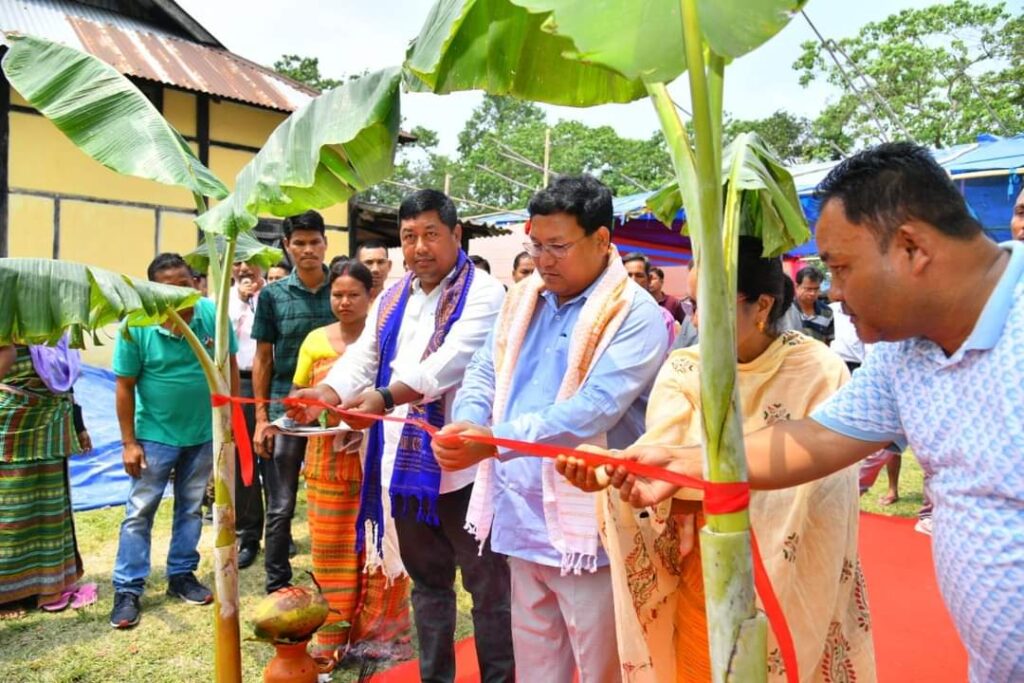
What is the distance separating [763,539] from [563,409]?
654 mm

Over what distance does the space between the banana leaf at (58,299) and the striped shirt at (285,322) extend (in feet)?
5.40

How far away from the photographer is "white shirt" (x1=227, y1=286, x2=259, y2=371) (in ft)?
17.3

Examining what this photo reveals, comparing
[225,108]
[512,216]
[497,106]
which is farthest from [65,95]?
[497,106]

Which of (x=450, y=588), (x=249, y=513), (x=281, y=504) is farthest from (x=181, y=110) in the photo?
(x=450, y=588)

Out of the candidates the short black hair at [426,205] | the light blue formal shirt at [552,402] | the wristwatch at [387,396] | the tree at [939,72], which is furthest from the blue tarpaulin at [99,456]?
the tree at [939,72]

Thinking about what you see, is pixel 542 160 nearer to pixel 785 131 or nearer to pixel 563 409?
pixel 785 131

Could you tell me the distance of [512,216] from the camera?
13547mm

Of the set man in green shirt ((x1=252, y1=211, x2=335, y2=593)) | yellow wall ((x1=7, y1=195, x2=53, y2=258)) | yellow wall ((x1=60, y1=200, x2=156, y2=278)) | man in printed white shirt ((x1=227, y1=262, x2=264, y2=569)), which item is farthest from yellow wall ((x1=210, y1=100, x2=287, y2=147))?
man in green shirt ((x1=252, y1=211, x2=335, y2=593))

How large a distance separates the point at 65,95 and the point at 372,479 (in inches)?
74.0

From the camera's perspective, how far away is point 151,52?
992 cm

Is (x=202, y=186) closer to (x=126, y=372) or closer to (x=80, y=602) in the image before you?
(x=126, y=372)

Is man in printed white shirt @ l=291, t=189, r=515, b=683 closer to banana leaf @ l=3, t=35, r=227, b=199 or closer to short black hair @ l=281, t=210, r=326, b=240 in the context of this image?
banana leaf @ l=3, t=35, r=227, b=199

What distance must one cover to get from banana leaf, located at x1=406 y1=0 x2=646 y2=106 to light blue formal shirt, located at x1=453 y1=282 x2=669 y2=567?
63cm

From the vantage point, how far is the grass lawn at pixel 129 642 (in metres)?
3.39
